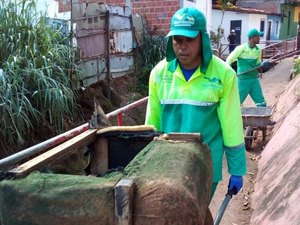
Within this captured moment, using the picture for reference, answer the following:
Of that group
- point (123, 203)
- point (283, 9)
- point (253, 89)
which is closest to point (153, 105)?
point (123, 203)

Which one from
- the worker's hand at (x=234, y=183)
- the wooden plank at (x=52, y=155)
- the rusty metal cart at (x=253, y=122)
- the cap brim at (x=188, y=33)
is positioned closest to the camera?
the wooden plank at (x=52, y=155)

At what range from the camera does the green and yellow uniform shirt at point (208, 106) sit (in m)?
2.31

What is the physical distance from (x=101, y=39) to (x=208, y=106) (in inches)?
202

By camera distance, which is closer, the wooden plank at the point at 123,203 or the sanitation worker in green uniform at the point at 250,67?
the wooden plank at the point at 123,203

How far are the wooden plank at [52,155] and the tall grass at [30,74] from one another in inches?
90.7

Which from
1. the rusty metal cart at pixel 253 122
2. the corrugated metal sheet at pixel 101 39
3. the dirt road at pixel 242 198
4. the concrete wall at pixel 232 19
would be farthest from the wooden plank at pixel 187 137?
the concrete wall at pixel 232 19

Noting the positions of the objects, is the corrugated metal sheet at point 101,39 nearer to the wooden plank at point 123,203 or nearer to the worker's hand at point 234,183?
the worker's hand at point 234,183

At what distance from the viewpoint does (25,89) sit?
4.54 metres

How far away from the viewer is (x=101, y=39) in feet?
23.5

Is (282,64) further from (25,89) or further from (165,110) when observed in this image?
(165,110)

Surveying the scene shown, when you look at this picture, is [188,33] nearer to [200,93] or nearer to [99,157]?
[200,93]

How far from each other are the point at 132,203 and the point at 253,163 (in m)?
5.02

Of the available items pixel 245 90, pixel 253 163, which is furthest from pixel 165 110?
pixel 245 90

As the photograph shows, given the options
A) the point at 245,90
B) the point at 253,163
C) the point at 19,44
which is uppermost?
the point at 19,44
